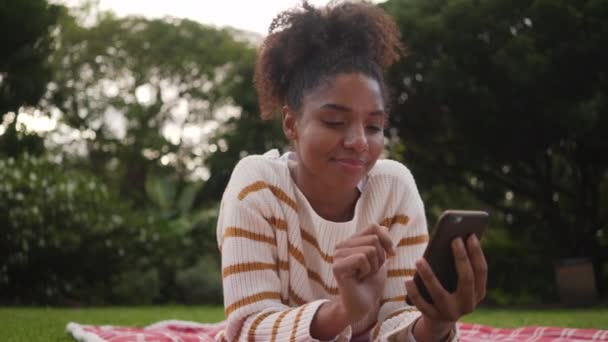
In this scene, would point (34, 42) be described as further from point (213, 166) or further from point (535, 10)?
point (535, 10)

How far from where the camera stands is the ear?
8.87ft

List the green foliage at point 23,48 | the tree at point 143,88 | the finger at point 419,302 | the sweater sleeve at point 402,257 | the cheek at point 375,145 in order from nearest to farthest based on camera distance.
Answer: the finger at point 419,302 < the cheek at point 375,145 < the sweater sleeve at point 402,257 < the green foliage at point 23,48 < the tree at point 143,88

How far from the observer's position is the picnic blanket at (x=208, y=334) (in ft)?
12.9

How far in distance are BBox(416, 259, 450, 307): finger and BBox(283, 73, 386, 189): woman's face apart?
0.56 meters

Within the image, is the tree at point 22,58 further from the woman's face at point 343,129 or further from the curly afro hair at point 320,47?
the woman's face at point 343,129

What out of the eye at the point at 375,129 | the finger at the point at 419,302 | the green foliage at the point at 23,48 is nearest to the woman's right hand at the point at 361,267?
the finger at the point at 419,302

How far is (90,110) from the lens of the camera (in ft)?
75.5

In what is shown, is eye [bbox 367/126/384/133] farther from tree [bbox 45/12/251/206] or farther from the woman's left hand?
tree [bbox 45/12/251/206]

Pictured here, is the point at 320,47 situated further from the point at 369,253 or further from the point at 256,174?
the point at 369,253

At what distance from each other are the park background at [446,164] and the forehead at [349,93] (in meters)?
7.42

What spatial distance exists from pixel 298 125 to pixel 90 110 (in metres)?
21.6

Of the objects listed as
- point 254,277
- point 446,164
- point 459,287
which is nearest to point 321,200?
point 254,277

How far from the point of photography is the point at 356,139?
2.44m

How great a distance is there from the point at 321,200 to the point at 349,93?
1.63 ft
